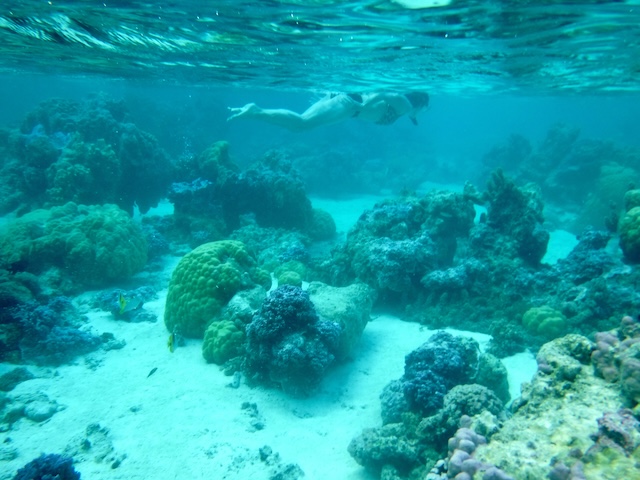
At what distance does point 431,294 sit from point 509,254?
2848 mm

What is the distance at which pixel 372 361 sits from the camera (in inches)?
301

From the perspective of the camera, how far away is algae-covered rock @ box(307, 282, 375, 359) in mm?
7375

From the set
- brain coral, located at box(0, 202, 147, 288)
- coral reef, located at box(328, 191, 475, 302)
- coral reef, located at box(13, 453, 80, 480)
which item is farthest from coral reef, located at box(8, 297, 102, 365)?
coral reef, located at box(328, 191, 475, 302)

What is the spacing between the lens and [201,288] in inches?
318

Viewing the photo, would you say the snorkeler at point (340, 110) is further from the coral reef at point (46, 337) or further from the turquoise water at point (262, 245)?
the coral reef at point (46, 337)

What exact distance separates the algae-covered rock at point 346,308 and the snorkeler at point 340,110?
5876 millimetres

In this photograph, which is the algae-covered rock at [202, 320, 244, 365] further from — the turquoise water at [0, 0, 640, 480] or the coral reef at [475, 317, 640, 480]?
the coral reef at [475, 317, 640, 480]

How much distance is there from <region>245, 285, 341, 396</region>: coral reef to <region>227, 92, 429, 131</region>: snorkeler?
6764 millimetres

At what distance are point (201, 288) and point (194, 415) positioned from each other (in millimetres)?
2749

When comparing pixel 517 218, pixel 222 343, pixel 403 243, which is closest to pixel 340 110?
pixel 403 243

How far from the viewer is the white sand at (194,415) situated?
5.18 m

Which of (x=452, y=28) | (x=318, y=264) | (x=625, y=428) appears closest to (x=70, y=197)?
(x=318, y=264)

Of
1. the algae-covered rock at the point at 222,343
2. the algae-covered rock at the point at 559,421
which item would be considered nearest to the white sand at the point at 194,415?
the algae-covered rock at the point at 222,343

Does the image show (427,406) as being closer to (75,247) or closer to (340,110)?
(75,247)
